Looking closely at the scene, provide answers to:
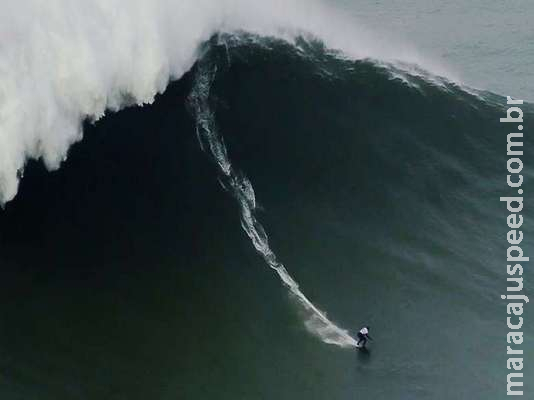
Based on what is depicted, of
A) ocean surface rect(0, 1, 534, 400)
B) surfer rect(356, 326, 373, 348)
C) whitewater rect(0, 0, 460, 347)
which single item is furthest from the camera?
surfer rect(356, 326, 373, 348)

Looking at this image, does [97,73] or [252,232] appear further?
[252,232]

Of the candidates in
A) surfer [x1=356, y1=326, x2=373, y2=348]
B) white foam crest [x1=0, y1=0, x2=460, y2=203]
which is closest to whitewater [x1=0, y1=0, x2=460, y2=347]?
white foam crest [x1=0, y1=0, x2=460, y2=203]

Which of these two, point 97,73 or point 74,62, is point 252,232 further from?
point 74,62

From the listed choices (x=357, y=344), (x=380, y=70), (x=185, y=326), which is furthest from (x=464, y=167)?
(x=185, y=326)

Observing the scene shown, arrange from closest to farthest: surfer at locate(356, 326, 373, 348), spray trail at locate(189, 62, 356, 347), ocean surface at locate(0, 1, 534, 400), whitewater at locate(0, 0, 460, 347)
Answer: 1. ocean surface at locate(0, 1, 534, 400)
2. whitewater at locate(0, 0, 460, 347)
3. surfer at locate(356, 326, 373, 348)
4. spray trail at locate(189, 62, 356, 347)

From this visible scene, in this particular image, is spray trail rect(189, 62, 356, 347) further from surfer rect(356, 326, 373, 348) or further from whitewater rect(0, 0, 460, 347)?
surfer rect(356, 326, 373, 348)

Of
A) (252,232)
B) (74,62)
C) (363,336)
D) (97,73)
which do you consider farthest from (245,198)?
(74,62)
